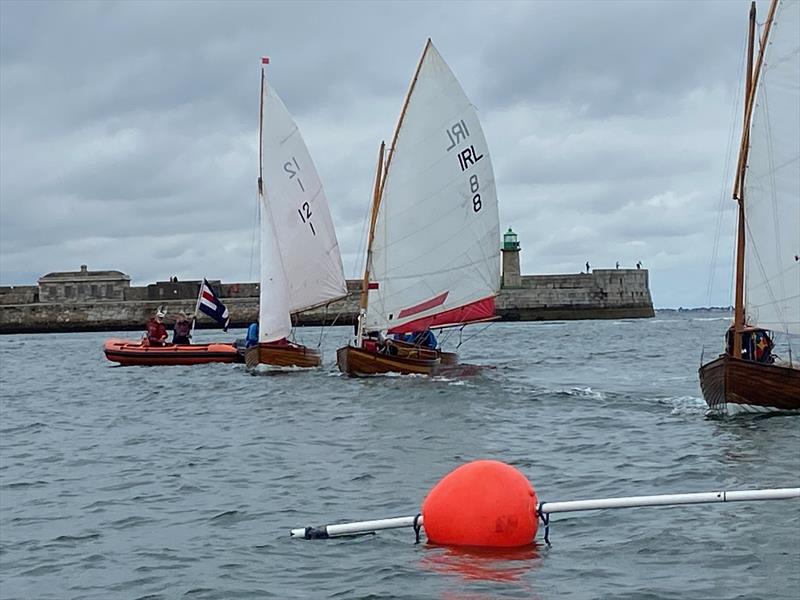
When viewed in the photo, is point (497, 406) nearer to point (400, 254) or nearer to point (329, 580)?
point (400, 254)

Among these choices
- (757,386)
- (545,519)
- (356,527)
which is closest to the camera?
(545,519)

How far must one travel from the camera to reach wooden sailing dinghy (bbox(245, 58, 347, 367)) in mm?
38688

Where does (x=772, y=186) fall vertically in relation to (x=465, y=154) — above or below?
below

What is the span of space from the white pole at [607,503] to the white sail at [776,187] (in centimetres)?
1155

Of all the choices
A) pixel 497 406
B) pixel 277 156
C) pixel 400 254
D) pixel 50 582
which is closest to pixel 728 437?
pixel 497 406

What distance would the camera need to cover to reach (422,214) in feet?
112

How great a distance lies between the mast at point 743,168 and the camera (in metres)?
22.3

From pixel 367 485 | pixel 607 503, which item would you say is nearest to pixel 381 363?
pixel 367 485

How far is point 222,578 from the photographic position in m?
11.1

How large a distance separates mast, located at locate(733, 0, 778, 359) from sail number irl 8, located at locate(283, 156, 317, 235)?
18437 mm

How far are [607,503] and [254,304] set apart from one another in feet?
257

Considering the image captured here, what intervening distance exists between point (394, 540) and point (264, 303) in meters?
25.6

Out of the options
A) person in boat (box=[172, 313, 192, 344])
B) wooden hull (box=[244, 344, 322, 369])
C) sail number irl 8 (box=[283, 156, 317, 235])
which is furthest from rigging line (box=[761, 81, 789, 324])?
person in boat (box=[172, 313, 192, 344])

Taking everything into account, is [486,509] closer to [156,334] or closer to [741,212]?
[741,212]
